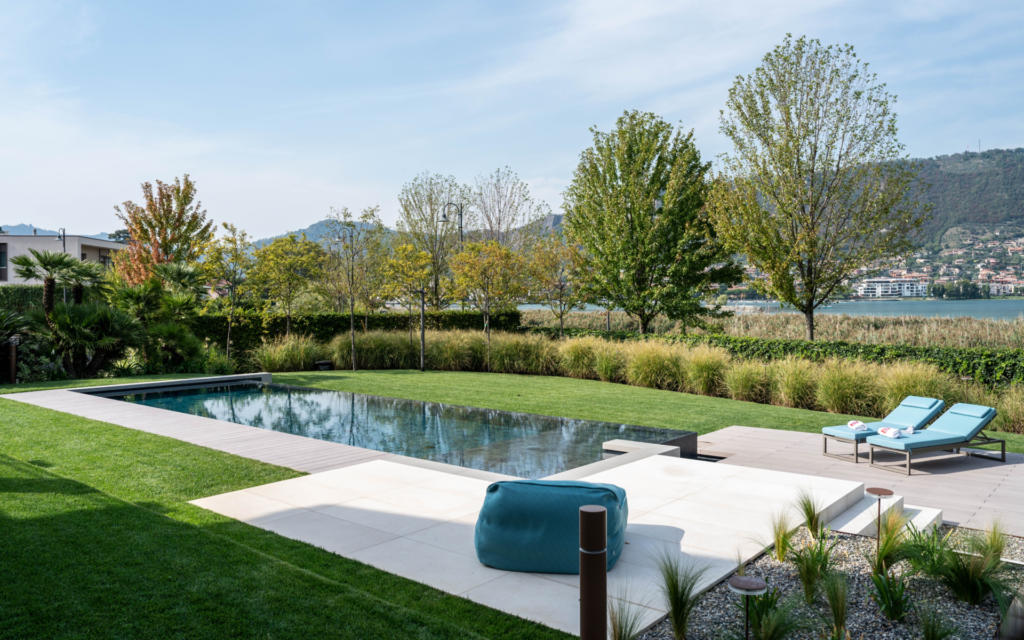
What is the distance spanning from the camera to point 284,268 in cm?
1928

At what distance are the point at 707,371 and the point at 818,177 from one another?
601 cm

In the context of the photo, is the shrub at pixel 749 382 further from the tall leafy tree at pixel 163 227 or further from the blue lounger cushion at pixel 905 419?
the tall leafy tree at pixel 163 227

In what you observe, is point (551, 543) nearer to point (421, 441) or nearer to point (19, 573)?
point (19, 573)

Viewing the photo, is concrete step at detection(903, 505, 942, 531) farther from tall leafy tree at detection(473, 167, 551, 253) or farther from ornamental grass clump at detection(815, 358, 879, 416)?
tall leafy tree at detection(473, 167, 551, 253)

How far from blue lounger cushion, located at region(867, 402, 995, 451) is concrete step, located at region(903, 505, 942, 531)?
5.79ft

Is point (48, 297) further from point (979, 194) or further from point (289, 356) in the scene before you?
point (979, 194)

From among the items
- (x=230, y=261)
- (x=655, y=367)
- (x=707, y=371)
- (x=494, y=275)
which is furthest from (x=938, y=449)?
(x=230, y=261)

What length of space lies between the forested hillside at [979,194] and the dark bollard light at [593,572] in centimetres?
6163

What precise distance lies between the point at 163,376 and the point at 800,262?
49.6 ft

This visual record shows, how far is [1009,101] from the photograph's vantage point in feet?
68.8

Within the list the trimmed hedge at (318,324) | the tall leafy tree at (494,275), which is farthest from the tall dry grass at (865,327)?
the trimmed hedge at (318,324)

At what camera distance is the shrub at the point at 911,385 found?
9.80 metres

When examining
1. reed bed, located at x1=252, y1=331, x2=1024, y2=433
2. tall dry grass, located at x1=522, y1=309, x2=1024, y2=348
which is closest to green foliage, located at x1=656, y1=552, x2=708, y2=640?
reed bed, located at x1=252, y1=331, x2=1024, y2=433

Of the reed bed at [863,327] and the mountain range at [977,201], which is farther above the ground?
the mountain range at [977,201]
